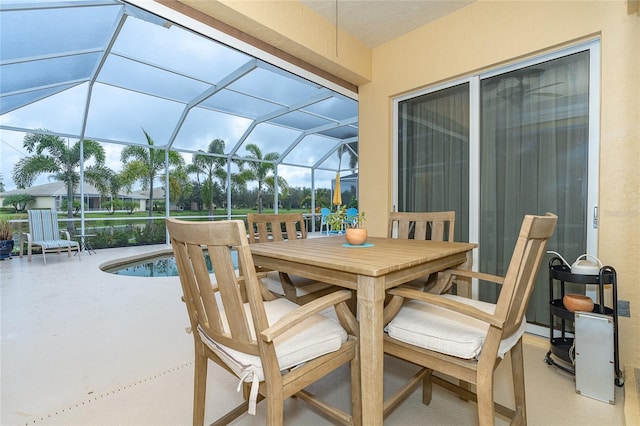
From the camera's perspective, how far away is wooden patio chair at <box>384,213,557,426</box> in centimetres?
112

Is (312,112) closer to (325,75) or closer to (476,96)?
(325,75)

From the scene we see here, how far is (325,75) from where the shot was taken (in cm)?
335

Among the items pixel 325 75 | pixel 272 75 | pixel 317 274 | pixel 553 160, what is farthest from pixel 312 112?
pixel 317 274

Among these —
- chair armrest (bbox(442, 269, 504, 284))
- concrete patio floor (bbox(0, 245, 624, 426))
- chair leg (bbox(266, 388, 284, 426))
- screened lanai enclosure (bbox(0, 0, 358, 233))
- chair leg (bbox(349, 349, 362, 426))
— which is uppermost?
screened lanai enclosure (bbox(0, 0, 358, 233))

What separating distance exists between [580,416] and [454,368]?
1.00 metres

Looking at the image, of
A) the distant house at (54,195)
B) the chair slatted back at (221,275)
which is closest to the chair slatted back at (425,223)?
the chair slatted back at (221,275)

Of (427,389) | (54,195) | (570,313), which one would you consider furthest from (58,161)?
(570,313)

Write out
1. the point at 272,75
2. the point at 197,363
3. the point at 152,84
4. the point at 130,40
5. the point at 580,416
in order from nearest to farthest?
the point at 197,363
the point at 580,416
the point at 130,40
the point at 272,75
the point at 152,84

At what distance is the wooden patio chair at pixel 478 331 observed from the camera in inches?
44.2

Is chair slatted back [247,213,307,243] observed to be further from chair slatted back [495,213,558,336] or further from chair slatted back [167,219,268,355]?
chair slatted back [495,213,558,336]

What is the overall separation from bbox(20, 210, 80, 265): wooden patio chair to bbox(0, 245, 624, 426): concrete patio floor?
2995 mm

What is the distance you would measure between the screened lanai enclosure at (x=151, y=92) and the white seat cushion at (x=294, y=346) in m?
2.28

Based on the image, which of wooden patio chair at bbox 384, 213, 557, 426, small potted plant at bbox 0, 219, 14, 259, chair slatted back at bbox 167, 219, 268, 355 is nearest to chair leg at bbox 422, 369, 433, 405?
wooden patio chair at bbox 384, 213, 557, 426

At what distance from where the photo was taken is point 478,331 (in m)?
1.22
